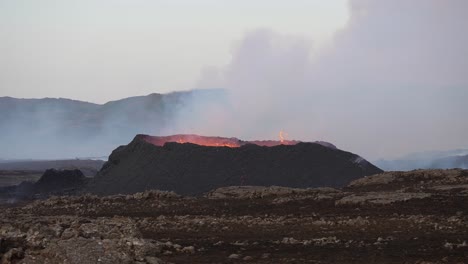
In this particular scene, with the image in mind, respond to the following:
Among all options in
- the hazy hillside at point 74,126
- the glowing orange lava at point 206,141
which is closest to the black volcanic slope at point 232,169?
the glowing orange lava at point 206,141

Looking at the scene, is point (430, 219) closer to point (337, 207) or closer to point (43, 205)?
point (337, 207)

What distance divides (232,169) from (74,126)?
108 m

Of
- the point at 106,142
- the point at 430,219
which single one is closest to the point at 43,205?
the point at 430,219

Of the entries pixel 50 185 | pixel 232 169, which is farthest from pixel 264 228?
pixel 50 185

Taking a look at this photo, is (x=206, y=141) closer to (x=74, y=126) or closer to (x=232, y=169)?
(x=232, y=169)

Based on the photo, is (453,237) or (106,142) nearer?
(453,237)

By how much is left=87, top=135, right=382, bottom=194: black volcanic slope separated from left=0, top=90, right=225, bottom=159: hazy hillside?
69879 millimetres

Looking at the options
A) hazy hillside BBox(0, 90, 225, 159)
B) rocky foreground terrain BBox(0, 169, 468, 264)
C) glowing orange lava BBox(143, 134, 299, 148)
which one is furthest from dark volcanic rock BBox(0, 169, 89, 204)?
hazy hillside BBox(0, 90, 225, 159)

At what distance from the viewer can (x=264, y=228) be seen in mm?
16500

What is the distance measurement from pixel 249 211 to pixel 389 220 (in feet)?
19.0

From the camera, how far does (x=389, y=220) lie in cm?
1627

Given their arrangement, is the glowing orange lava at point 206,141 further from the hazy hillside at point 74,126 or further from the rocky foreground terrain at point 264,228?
the hazy hillside at point 74,126

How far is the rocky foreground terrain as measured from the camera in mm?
11828

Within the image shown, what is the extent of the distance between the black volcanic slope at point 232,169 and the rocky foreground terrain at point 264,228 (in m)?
5.89
